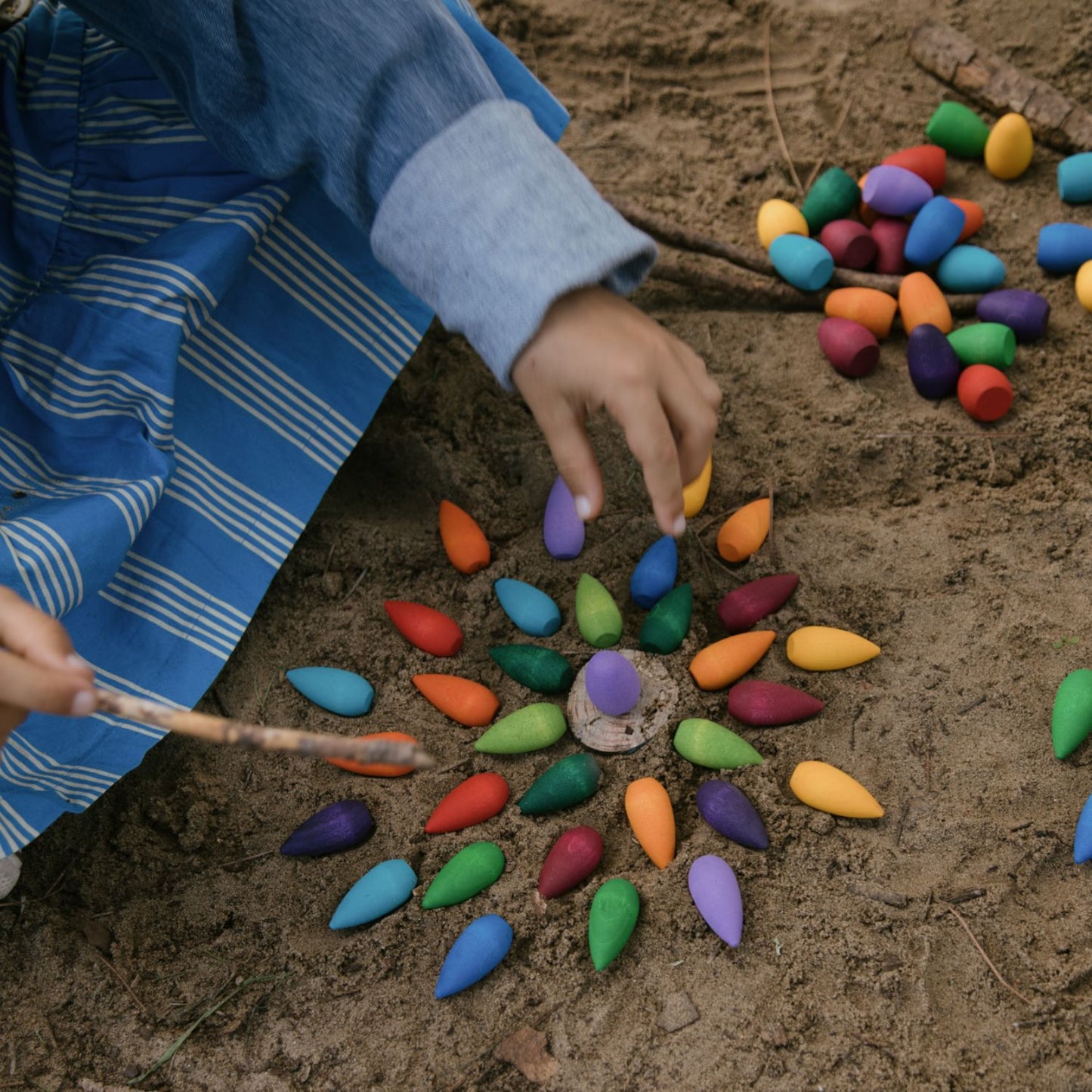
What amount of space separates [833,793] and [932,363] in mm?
816

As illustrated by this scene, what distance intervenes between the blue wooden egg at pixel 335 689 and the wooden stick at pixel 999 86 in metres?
1.76

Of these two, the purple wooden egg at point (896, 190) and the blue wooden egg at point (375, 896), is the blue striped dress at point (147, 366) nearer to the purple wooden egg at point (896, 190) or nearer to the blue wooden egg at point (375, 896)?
the blue wooden egg at point (375, 896)

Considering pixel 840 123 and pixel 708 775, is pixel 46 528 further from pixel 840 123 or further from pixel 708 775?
pixel 840 123

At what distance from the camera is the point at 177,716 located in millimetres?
789

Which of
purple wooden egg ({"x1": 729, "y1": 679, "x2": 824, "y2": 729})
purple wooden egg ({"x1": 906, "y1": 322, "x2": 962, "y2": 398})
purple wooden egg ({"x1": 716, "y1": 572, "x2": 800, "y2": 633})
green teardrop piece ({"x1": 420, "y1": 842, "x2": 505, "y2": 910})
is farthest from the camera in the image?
purple wooden egg ({"x1": 906, "y1": 322, "x2": 962, "y2": 398})

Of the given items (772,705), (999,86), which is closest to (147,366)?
(772,705)

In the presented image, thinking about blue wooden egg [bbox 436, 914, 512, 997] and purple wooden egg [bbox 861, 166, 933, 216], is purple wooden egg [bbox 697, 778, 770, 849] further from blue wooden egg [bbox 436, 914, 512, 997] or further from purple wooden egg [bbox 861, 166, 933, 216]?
purple wooden egg [bbox 861, 166, 933, 216]

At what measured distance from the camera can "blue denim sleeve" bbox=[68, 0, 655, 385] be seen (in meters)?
0.99

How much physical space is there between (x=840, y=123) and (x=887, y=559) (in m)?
1.16

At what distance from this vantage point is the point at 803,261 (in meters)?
1.86

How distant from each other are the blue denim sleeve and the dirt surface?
62 centimetres

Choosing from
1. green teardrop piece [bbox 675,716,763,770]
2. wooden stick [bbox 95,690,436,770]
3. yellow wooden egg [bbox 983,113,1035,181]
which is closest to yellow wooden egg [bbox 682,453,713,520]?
green teardrop piece [bbox 675,716,763,770]

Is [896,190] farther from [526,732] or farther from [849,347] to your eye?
[526,732]

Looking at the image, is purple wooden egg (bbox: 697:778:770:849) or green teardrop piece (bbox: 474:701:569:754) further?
green teardrop piece (bbox: 474:701:569:754)
